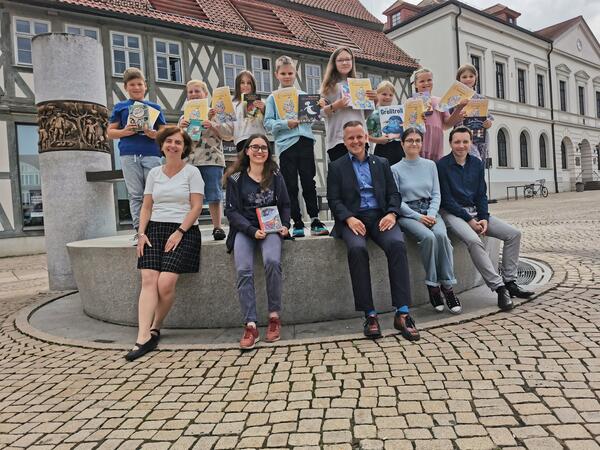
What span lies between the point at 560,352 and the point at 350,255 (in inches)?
62.8

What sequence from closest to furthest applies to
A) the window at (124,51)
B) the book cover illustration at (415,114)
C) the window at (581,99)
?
the book cover illustration at (415,114)
the window at (124,51)
the window at (581,99)

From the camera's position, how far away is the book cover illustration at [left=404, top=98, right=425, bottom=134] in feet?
15.9

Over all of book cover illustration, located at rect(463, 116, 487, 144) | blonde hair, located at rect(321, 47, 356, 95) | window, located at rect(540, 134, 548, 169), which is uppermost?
window, located at rect(540, 134, 548, 169)

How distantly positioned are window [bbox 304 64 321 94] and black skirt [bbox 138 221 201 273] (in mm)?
15906

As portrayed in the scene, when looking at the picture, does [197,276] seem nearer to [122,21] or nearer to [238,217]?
[238,217]

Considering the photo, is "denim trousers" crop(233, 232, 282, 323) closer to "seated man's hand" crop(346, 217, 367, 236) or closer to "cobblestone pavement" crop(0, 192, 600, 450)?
"cobblestone pavement" crop(0, 192, 600, 450)

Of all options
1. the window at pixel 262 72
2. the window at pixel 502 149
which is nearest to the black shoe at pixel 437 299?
the window at pixel 262 72

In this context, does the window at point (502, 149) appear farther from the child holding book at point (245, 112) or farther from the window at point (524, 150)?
the child holding book at point (245, 112)

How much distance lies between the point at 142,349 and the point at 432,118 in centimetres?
374

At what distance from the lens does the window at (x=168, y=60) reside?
50.5 ft

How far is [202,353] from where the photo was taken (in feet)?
11.9

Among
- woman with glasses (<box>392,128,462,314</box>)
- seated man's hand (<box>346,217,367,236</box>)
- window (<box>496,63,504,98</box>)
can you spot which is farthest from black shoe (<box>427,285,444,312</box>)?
window (<box>496,63,504,98</box>)

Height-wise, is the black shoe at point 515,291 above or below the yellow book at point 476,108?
below

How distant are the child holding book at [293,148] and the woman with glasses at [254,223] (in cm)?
42
